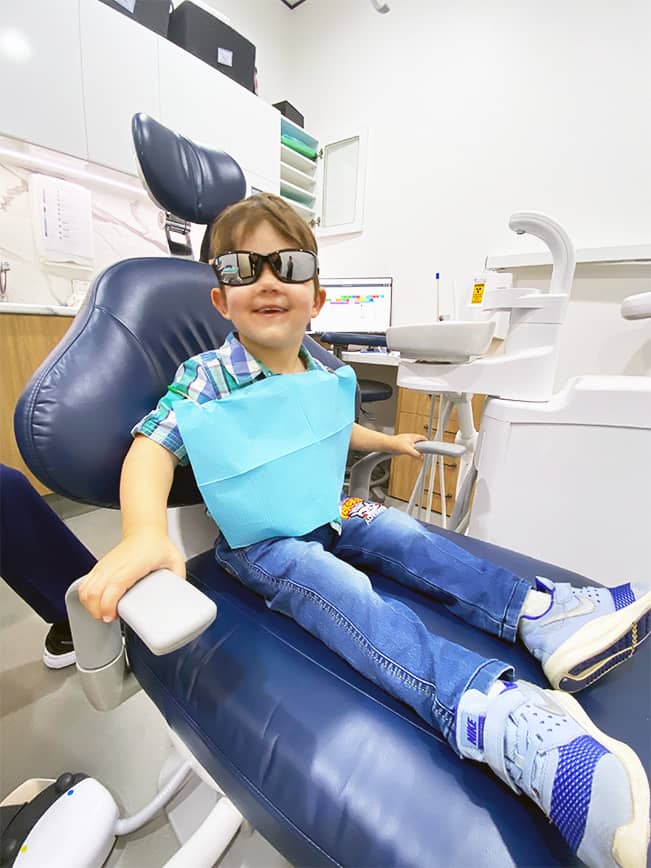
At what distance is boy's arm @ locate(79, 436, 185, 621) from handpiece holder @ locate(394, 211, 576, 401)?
568 mm

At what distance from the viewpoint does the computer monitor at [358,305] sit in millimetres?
2264

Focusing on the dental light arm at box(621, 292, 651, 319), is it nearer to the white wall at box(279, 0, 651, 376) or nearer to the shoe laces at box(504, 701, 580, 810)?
the shoe laces at box(504, 701, 580, 810)

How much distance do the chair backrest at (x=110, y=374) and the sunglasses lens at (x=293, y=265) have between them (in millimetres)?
193

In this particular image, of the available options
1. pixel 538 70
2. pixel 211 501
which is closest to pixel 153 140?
pixel 211 501

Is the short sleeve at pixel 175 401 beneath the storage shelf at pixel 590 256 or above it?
beneath

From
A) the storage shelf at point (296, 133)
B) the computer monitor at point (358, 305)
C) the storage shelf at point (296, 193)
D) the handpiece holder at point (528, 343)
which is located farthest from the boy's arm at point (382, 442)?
the storage shelf at point (296, 133)

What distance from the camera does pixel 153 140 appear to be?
64 cm

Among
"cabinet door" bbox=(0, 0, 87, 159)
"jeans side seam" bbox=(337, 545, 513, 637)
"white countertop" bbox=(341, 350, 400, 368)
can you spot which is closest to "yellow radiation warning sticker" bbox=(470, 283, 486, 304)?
"white countertop" bbox=(341, 350, 400, 368)

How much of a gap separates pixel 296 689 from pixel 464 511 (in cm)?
67

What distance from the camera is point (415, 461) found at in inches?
75.5

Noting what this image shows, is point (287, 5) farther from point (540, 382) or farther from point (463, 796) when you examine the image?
point (463, 796)

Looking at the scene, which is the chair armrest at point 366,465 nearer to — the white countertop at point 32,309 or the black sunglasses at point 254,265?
the black sunglasses at point 254,265

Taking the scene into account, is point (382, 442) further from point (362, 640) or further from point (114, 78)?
point (114, 78)

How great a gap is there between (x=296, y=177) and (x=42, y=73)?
1.41 meters
